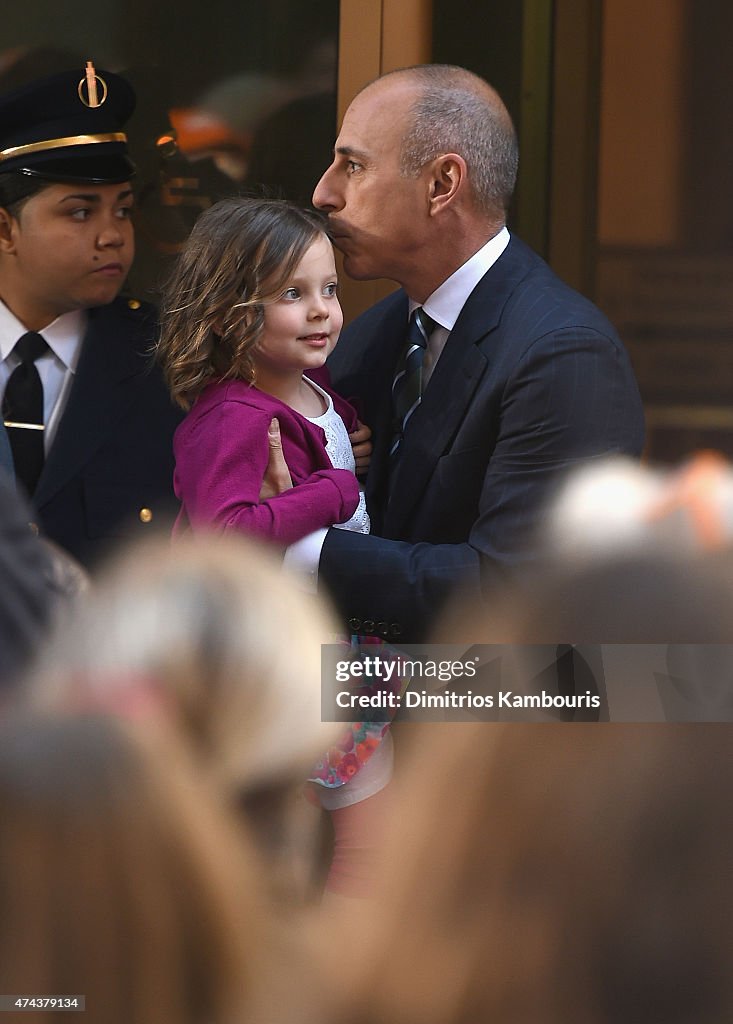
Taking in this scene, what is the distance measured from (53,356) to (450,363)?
556 millimetres

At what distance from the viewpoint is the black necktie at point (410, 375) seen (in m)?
2.20

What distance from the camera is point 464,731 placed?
213cm

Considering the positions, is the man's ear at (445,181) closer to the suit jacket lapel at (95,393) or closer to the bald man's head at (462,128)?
the bald man's head at (462,128)

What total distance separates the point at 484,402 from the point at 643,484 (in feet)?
0.79

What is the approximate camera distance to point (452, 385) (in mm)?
2141

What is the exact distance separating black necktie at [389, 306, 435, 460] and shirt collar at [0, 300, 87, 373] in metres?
0.45

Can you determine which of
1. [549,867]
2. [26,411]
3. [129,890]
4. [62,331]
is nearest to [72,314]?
[62,331]

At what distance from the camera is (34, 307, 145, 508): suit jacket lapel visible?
7.06ft

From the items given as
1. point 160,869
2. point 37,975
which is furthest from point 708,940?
point 37,975

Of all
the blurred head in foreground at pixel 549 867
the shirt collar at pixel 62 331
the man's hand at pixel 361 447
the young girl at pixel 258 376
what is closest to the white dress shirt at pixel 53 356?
the shirt collar at pixel 62 331
